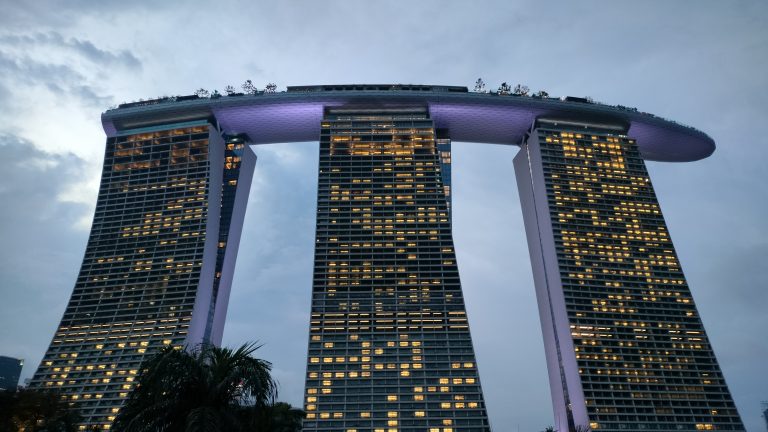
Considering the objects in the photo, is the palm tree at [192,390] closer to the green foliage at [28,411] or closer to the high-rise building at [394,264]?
the green foliage at [28,411]

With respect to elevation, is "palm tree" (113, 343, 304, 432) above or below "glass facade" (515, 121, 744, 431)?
below

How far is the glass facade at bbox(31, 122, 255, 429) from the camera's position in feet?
520

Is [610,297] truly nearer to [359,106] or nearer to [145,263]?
[359,106]

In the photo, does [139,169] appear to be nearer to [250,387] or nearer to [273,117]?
[273,117]

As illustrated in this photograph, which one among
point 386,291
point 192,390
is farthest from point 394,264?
point 192,390

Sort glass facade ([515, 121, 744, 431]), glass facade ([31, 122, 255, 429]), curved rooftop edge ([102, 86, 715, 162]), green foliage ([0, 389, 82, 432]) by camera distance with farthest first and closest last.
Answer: curved rooftop edge ([102, 86, 715, 162]) < glass facade ([31, 122, 255, 429]) < glass facade ([515, 121, 744, 431]) < green foliage ([0, 389, 82, 432])

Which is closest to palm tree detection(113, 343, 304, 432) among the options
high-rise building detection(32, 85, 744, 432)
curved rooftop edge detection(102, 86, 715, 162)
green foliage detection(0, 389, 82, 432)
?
green foliage detection(0, 389, 82, 432)

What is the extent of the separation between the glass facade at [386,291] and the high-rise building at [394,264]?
44cm

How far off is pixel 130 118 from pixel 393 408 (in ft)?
383

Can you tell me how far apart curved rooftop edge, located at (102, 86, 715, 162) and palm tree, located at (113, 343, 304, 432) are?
159643 millimetres

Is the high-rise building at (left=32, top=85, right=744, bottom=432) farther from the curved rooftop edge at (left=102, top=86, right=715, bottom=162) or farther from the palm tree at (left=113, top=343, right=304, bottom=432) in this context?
the palm tree at (left=113, top=343, right=304, bottom=432)

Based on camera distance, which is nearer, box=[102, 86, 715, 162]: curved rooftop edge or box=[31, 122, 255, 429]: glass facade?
box=[31, 122, 255, 429]: glass facade

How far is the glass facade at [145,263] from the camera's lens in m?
159

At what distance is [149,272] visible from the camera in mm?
172875
